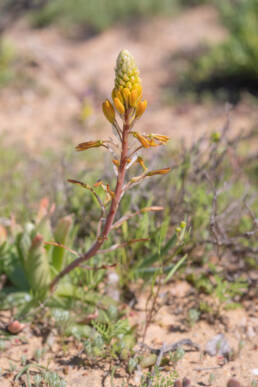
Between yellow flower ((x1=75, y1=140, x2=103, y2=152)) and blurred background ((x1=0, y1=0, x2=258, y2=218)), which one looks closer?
yellow flower ((x1=75, y1=140, x2=103, y2=152))

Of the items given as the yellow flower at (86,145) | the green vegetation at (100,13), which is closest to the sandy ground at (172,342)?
the yellow flower at (86,145)

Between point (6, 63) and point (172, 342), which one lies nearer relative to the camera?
point (172, 342)

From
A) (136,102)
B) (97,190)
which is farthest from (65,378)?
(136,102)

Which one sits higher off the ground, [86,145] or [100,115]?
[100,115]

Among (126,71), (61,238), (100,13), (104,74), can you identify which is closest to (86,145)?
(126,71)

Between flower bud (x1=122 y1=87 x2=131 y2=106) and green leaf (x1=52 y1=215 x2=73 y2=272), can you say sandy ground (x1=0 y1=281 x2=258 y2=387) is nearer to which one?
green leaf (x1=52 y1=215 x2=73 y2=272)

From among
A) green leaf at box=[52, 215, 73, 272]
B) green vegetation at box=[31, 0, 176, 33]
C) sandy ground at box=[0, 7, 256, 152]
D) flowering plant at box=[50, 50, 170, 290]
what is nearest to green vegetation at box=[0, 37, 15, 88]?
sandy ground at box=[0, 7, 256, 152]

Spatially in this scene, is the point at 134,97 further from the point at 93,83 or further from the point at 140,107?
the point at 93,83

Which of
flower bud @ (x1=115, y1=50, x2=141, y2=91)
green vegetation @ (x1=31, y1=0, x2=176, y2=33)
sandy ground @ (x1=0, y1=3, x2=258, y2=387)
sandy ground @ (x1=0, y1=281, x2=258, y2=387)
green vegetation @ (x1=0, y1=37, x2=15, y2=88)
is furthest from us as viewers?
green vegetation @ (x1=31, y1=0, x2=176, y2=33)
